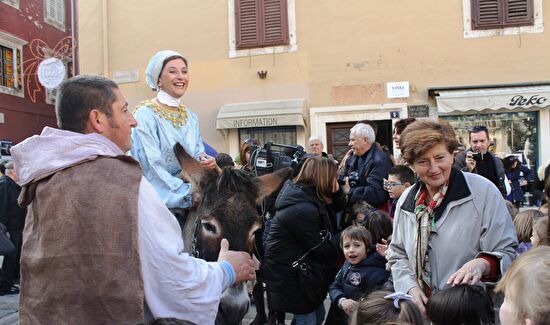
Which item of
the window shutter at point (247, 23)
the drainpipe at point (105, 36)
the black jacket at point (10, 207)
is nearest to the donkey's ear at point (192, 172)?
the black jacket at point (10, 207)

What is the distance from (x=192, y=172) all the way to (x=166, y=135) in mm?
329

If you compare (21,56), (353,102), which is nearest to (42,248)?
(353,102)

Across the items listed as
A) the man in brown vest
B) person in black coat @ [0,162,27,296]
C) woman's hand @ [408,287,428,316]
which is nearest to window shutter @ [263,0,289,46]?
person in black coat @ [0,162,27,296]

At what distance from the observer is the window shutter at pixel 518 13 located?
11016 mm

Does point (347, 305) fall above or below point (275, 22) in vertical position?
below

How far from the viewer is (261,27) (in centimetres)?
1242

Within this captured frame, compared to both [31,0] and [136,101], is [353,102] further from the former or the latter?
[31,0]

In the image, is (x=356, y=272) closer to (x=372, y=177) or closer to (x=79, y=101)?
(x=372, y=177)

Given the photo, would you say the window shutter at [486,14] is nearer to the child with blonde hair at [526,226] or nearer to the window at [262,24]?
the window at [262,24]

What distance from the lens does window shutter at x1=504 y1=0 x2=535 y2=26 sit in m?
11.0

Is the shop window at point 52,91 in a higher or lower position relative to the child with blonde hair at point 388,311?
higher

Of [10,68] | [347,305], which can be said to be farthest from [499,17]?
[10,68]

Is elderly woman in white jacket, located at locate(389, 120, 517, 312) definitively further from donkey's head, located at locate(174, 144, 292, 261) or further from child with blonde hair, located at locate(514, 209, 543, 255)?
child with blonde hair, located at locate(514, 209, 543, 255)

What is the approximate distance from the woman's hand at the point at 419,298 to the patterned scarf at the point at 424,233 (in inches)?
3.3
